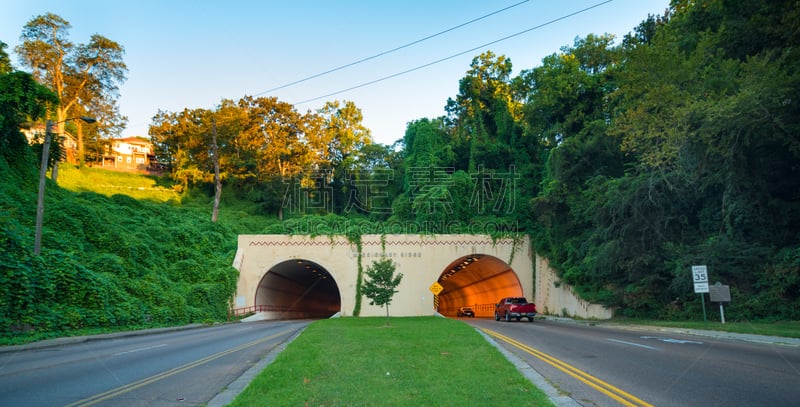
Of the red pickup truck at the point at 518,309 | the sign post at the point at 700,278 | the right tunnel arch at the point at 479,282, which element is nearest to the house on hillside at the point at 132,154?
the right tunnel arch at the point at 479,282

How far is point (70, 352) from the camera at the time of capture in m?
13.9

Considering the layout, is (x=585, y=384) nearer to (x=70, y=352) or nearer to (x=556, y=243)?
(x=70, y=352)

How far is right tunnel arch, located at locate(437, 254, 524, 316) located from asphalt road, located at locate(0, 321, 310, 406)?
29030mm

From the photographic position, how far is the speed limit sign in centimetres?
2048

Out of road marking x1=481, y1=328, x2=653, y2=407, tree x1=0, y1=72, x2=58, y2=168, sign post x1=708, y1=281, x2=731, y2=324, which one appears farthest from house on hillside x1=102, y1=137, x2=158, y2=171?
road marking x1=481, y1=328, x2=653, y2=407

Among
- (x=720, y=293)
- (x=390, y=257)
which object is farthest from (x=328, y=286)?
(x=720, y=293)

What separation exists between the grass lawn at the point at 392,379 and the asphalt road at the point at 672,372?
93 cm

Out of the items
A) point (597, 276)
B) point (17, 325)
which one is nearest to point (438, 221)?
point (597, 276)

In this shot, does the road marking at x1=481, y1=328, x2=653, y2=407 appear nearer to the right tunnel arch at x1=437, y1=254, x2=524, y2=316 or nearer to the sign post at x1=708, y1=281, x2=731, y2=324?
the sign post at x1=708, y1=281, x2=731, y2=324

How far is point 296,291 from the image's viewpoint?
171 feet

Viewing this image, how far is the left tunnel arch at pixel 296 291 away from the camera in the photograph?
41469 millimetres

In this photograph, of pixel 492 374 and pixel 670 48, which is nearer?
pixel 492 374

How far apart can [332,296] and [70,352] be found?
48.1 meters

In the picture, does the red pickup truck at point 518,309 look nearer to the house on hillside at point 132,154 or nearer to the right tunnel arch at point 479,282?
the right tunnel arch at point 479,282
